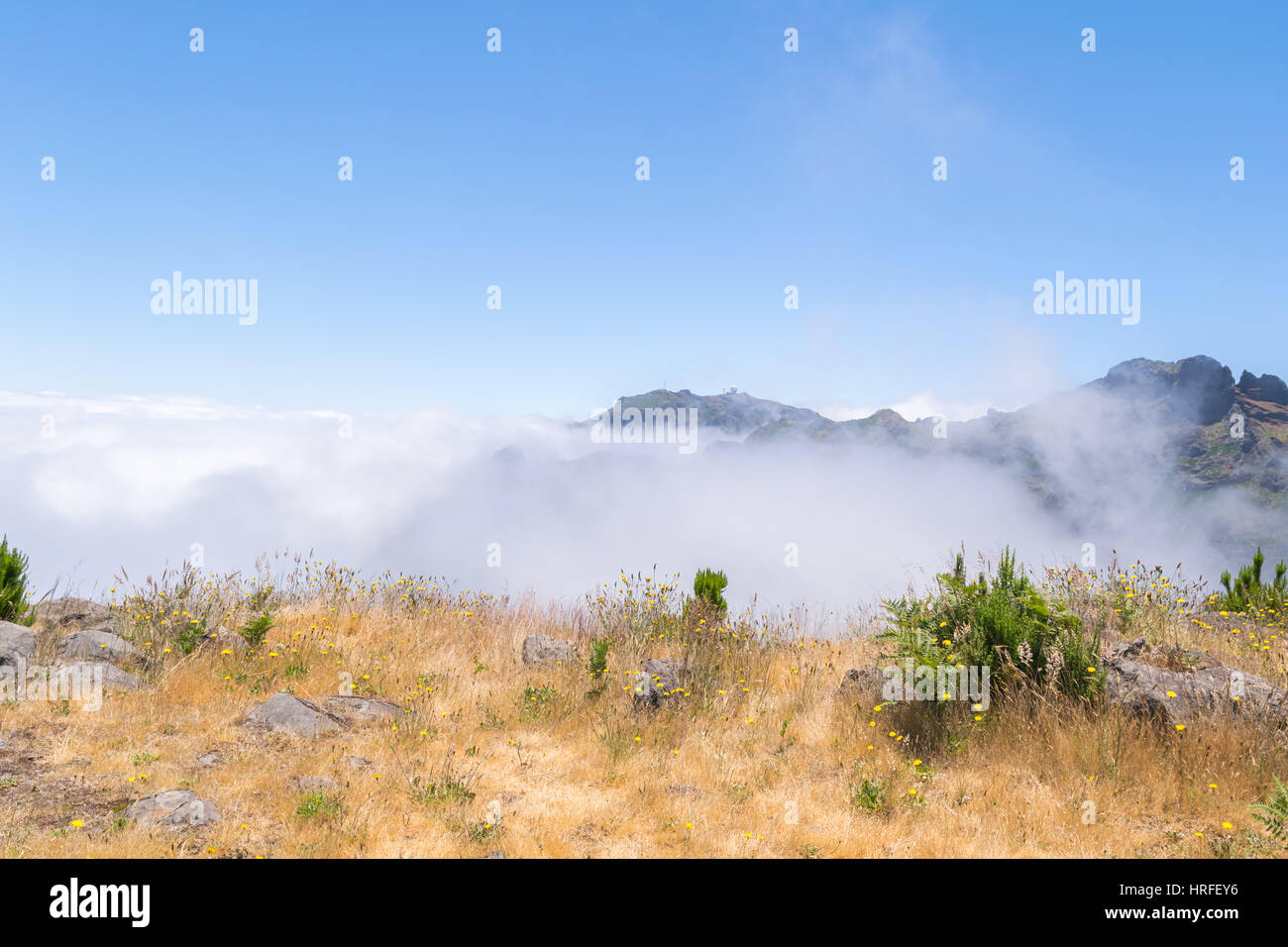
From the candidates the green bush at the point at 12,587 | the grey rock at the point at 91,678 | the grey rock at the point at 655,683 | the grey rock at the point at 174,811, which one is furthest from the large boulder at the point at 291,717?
the green bush at the point at 12,587

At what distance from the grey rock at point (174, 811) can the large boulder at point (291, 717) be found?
1.53m

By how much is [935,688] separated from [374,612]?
809 cm

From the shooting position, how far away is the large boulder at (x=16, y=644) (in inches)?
309

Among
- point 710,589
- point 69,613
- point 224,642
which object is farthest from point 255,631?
point 710,589

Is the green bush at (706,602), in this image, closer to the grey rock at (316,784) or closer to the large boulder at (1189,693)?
the large boulder at (1189,693)

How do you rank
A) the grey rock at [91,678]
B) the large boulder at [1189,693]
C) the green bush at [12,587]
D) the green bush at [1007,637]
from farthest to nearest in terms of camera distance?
the green bush at [12,587] < the grey rock at [91,678] < the green bush at [1007,637] < the large boulder at [1189,693]

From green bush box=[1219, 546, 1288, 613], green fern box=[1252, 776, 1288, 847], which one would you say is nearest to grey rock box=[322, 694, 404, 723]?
green fern box=[1252, 776, 1288, 847]

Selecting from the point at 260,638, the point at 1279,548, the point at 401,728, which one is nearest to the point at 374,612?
the point at 260,638

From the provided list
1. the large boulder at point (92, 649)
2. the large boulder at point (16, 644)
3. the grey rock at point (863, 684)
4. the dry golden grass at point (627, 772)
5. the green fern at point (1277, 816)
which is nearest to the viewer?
the green fern at point (1277, 816)

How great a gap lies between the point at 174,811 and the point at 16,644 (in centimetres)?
503
